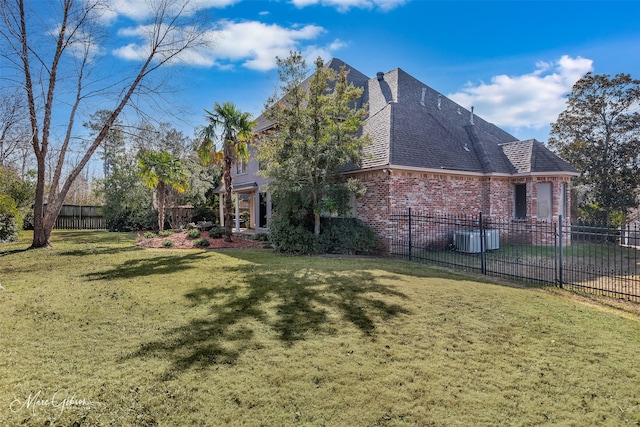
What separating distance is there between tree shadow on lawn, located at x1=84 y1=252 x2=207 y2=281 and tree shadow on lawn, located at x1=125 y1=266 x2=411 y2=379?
221 cm

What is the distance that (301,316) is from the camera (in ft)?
18.5

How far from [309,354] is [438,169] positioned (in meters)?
11.2

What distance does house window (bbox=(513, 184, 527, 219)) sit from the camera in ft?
Result: 51.6

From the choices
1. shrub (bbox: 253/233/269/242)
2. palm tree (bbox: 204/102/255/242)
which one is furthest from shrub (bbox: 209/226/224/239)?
palm tree (bbox: 204/102/255/242)

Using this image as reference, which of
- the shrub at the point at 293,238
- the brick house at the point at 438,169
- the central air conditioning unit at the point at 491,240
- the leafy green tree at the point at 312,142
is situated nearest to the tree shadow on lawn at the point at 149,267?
the shrub at the point at 293,238

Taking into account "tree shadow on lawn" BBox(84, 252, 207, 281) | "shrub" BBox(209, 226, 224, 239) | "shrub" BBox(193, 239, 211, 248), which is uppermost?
"shrub" BBox(209, 226, 224, 239)

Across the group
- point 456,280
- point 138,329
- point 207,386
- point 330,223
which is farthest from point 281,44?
point 207,386

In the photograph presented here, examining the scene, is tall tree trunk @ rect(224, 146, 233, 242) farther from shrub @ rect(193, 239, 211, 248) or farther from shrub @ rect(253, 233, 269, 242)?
shrub @ rect(253, 233, 269, 242)

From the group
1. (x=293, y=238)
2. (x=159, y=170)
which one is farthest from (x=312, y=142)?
(x=159, y=170)

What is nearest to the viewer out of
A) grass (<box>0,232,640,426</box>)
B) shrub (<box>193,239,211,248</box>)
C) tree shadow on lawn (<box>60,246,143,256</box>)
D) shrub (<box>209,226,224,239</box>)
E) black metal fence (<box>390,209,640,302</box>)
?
grass (<box>0,232,640,426</box>)

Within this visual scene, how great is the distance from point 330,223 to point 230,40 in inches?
341

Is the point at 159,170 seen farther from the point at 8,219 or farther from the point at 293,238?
the point at 293,238

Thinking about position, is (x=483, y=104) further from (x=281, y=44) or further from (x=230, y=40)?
(x=230, y=40)

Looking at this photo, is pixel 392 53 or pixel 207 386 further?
pixel 392 53
